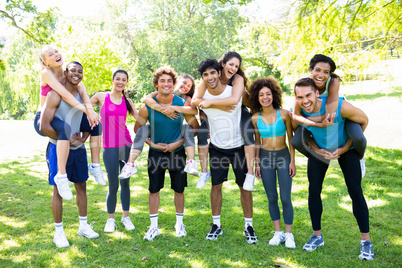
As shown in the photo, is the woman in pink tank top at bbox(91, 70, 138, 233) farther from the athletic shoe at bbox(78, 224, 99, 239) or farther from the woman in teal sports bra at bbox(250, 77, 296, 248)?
the woman in teal sports bra at bbox(250, 77, 296, 248)

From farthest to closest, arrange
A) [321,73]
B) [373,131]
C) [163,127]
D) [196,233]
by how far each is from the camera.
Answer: [373,131]
[196,233]
[163,127]
[321,73]

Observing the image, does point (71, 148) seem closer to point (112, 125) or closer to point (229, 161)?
point (112, 125)

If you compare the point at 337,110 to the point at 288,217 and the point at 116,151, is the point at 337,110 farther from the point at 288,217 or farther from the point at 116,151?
the point at 116,151

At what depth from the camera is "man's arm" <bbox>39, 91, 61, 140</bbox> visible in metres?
3.36

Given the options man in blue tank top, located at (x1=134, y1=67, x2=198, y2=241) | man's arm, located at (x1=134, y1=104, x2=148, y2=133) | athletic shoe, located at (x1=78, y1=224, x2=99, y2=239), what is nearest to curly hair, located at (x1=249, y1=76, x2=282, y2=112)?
man in blue tank top, located at (x1=134, y1=67, x2=198, y2=241)

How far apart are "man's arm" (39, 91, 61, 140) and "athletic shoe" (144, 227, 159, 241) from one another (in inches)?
61.6

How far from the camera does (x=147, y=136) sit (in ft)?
12.5

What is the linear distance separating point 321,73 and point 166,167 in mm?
2020

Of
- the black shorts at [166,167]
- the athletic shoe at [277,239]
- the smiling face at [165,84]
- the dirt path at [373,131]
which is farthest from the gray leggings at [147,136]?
the dirt path at [373,131]

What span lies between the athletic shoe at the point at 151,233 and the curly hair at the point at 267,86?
1.90 metres

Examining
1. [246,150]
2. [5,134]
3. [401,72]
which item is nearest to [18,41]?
[5,134]

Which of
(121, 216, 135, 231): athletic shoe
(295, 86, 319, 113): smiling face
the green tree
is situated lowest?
(121, 216, 135, 231): athletic shoe

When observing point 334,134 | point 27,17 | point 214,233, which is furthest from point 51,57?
point 27,17

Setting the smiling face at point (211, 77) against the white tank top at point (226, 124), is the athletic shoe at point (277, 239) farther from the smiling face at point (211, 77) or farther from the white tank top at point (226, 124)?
the smiling face at point (211, 77)
